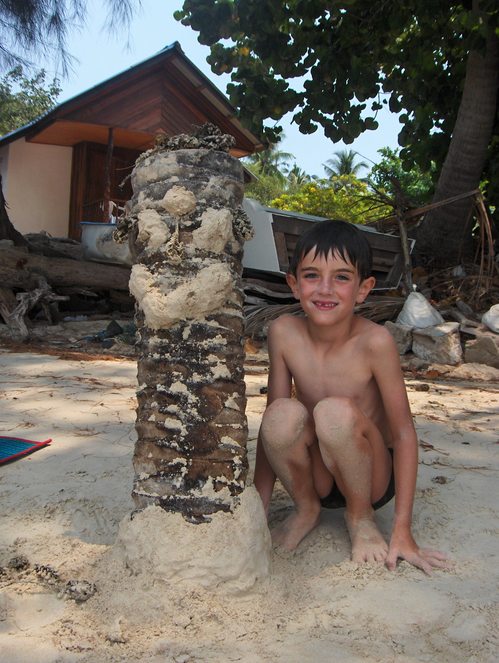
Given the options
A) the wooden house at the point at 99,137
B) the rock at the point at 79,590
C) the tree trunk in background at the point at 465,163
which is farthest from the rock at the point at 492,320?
the wooden house at the point at 99,137

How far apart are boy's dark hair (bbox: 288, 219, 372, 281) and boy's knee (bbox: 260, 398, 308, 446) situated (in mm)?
468

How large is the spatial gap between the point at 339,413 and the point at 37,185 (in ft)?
41.6

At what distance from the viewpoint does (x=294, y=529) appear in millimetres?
1934

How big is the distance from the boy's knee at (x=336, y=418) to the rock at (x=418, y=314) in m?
4.11

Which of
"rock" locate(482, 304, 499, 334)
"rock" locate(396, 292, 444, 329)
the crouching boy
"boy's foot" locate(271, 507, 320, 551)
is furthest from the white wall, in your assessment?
"boy's foot" locate(271, 507, 320, 551)

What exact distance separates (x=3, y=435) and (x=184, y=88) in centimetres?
1088

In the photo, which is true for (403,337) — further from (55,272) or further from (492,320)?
(55,272)

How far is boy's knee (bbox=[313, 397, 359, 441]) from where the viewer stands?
1.76 metres

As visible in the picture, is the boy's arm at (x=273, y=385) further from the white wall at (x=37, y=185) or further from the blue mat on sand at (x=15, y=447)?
the white wall at (x=37, y=185)

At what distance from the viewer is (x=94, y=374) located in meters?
4.25

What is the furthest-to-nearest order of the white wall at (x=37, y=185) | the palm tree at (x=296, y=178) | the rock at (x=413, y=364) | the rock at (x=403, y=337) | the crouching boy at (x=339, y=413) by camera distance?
the palm tree at (x=296, y=178), the white wall at (x=37, y=185), the rock at (x=403, y=337), the rock at (x=413, y=364), the crouching boy at (x=339, y=413)

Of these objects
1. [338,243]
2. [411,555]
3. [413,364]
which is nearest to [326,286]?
[338,243]

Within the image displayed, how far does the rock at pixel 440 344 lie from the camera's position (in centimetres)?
539

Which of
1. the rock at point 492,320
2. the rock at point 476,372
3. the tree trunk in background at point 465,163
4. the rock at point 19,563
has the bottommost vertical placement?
the rock at point 19,563
